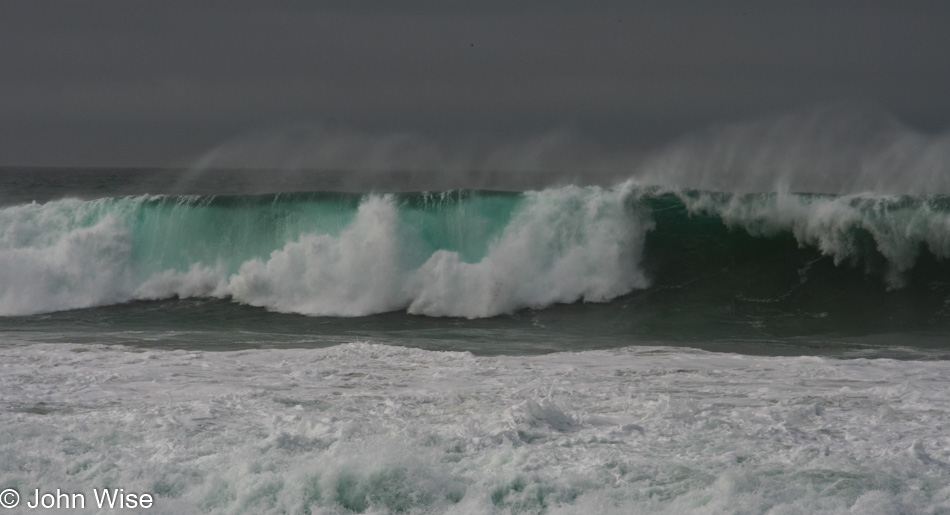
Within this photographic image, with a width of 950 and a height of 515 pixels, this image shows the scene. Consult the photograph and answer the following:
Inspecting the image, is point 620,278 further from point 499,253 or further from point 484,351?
point 484,351

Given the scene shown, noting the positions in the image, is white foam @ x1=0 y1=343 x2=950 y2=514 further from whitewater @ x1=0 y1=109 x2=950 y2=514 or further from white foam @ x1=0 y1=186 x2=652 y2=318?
white foam @ x1=0 y1=186 x2=652 y2=318

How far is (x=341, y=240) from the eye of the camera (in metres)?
16.2

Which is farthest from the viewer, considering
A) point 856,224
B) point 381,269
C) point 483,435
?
point 856,224

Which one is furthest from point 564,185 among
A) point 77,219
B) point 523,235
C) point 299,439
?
point 299,439

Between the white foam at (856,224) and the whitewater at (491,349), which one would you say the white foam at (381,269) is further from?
the white foam at (856,224)

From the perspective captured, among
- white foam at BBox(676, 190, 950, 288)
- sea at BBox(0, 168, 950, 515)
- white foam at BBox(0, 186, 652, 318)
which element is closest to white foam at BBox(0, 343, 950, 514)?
sea at BBox(0, 168, 950, 515)

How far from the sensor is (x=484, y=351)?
1033 cm

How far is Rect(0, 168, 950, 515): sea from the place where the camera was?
5.23 meters

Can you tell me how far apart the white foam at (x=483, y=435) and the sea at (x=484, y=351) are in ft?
0.08

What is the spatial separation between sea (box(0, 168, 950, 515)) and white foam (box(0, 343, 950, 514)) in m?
0.03

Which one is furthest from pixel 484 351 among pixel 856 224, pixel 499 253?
pixel 856 224

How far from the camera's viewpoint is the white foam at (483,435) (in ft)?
16.6

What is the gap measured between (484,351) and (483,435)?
4.34 m

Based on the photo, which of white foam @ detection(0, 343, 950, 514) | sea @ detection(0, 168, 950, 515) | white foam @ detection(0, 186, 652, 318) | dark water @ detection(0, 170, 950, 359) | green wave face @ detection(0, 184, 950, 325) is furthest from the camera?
white foam @ detection(0, 186, 652, 318)
